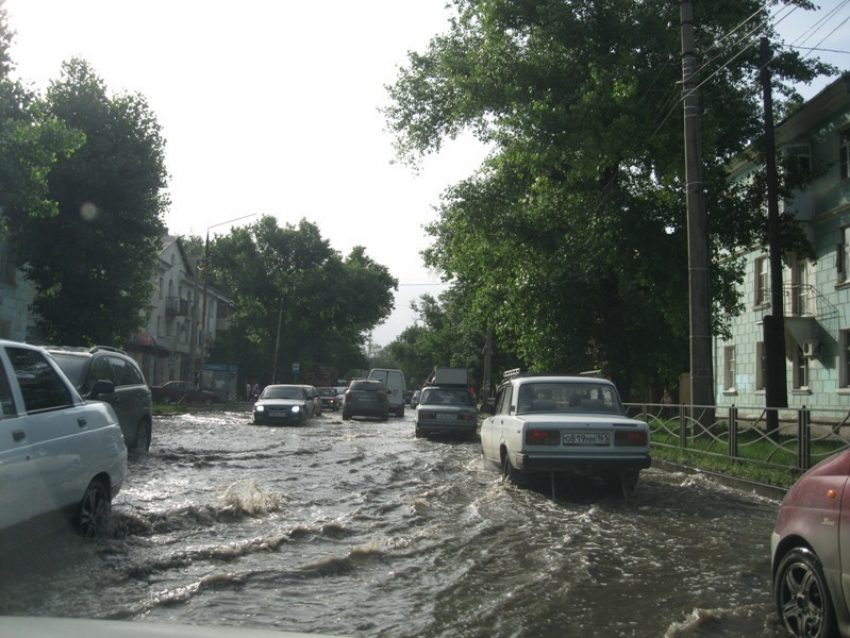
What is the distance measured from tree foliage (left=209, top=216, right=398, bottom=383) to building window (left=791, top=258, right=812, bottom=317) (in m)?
46.7

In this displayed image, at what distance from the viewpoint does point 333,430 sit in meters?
27.4

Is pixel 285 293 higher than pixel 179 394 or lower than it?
higher

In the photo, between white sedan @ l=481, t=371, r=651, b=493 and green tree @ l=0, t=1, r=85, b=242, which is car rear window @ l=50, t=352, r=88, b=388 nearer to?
white sedan @ l=481, t=371, r=651, b=493

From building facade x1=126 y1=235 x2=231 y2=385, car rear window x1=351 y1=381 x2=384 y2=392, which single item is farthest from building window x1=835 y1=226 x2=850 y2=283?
building facade x1=126 y1=235 x2=231 y2=385

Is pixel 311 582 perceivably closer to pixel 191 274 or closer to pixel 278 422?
pixel 278 422

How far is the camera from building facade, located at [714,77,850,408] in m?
25.7

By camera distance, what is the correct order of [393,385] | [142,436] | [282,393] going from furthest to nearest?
[393,385] → [282,393] → [142,436]

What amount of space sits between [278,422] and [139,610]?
79.3ft

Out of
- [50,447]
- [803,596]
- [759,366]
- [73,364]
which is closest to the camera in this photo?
[803,596]

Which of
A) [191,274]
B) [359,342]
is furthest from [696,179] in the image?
[359,342]

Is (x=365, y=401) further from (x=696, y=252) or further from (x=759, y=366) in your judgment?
(x=696, y=252)

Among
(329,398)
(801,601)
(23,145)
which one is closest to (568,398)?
(801,601)

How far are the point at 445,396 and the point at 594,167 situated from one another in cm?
811

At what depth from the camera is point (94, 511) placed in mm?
6844
